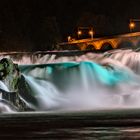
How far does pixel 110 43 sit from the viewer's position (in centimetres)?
12281

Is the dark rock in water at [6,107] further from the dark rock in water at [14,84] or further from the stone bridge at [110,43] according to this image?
the stone bridge at [110,43]

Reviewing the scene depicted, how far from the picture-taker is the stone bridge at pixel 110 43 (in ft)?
369

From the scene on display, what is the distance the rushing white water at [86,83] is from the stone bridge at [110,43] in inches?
1887

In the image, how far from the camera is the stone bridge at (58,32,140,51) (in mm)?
112500

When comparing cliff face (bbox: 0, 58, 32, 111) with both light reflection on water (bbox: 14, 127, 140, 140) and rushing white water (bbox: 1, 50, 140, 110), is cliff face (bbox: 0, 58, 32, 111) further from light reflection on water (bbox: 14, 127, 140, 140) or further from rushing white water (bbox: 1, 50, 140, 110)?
light reflection on water (bbox: 14, 127, 140, 140)

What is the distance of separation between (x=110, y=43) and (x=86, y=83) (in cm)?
7225

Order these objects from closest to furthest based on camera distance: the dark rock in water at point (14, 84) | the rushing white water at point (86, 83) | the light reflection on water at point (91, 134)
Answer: the light reflection on water at point (91, 134) → the dark rock in water at point (14, 84) → the rushing white water at point (86, 83)

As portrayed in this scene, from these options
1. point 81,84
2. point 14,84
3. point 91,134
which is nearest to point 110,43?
point 81,84

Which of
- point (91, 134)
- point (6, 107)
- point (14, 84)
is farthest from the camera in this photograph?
point (14, 84)

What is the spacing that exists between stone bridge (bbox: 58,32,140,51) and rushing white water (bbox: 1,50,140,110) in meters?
47.9

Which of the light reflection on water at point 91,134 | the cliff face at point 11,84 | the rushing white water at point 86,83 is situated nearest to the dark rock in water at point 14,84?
the cliff face at point 11,84

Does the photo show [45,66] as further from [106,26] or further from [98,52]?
[106,26]

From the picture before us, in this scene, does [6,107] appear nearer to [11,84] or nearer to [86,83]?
[11,84]

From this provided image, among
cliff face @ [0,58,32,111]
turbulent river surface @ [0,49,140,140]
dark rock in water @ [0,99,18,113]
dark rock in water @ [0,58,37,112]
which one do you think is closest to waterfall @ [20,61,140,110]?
turbulent river surface @ [0,49,140,140]
